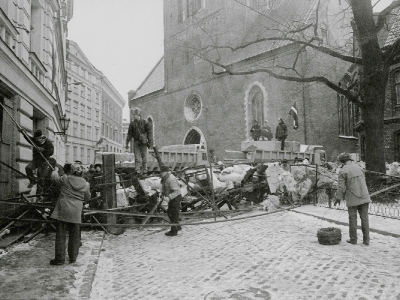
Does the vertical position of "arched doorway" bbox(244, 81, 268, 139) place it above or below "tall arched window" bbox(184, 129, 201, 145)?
above

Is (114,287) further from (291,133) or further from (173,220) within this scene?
(291,133)

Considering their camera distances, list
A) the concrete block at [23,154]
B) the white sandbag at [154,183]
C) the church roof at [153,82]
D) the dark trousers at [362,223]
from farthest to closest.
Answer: the church roof at [153,82]
the white sandbag at [154,183]
the concrete block at [23,154]
the dark trousers at [362,223]

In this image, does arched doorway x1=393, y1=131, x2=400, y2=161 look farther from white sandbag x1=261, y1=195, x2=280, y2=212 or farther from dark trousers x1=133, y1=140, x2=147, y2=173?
dark trousers x1=133, y1=140, x2=147, y2=173

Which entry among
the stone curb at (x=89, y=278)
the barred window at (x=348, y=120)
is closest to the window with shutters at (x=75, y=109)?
the barred window at (x=348, y=120)

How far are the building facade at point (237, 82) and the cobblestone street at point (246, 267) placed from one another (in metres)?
13.1

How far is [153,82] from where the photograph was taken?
4253cm

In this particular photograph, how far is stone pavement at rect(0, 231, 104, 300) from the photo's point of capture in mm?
4609

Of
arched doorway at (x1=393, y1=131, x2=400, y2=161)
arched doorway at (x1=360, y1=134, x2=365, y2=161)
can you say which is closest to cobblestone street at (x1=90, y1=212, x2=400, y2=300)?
arched doorway at (x1=393, y1=131, x2=400, y2=161)

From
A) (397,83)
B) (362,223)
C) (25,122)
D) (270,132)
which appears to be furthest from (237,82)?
(362,223)

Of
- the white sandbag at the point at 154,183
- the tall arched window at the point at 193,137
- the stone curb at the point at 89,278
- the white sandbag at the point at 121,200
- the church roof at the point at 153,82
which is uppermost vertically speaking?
the church roof at the point at 153,82

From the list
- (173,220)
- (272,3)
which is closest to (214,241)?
(173,220)

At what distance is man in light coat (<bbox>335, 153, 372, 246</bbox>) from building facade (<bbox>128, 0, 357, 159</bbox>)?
43.3ft

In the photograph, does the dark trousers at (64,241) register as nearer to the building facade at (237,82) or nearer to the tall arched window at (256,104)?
the building facade at (237,82)

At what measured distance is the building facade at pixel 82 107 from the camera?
4144 cm
